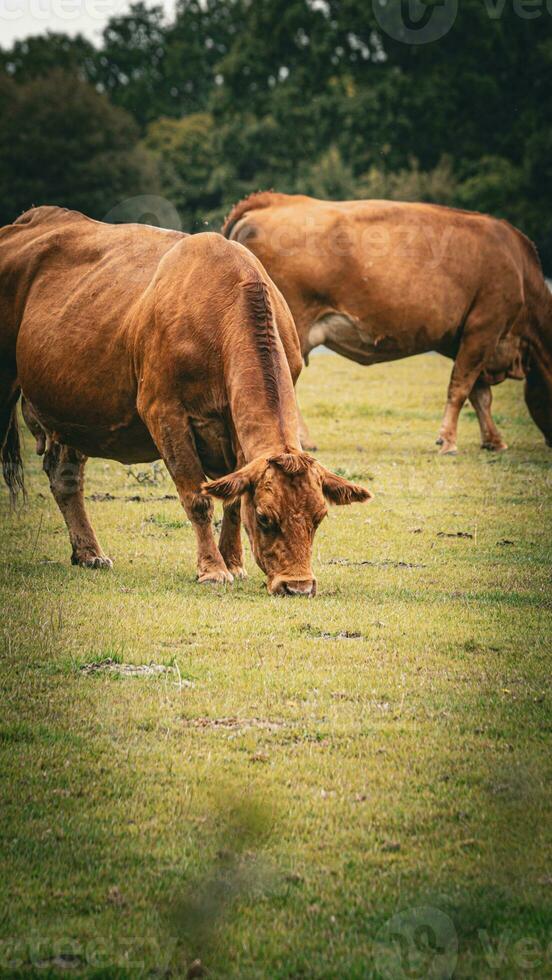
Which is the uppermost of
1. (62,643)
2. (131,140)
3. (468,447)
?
(62,643)

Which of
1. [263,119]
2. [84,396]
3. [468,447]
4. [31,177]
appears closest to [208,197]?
[263,119]

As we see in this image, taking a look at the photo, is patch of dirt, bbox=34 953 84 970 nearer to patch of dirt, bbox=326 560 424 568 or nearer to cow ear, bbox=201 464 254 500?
cow ear, bbox=201 464 254 500

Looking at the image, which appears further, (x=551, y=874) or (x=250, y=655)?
(x=250, y=655)

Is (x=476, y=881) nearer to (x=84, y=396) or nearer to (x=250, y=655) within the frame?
(x=250, y=655)

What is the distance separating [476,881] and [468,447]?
13574 millimetres

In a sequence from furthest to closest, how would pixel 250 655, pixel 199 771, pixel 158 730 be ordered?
pixel 250 655 < pixel 158 730 < pixel 199 771

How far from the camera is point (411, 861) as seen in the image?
4516 millimetres

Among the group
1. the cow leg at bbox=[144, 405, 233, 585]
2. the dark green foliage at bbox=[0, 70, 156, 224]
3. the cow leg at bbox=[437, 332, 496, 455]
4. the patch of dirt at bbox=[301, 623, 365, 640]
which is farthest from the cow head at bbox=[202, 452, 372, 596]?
the dark green foliage at bbox=[0, 70, 156, 224]

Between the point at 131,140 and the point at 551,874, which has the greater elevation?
the point at 551,874

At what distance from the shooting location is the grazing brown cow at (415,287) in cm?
1666

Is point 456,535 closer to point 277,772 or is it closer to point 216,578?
point 216,578

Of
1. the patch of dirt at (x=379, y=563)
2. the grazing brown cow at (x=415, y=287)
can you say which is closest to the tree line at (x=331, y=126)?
the grazing brown cow at (x=415, y=287)

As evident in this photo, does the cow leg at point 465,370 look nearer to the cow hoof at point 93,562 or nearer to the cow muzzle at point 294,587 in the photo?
the cow hoof at point 93,562

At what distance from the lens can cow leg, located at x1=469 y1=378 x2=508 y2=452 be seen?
56.8 feet
